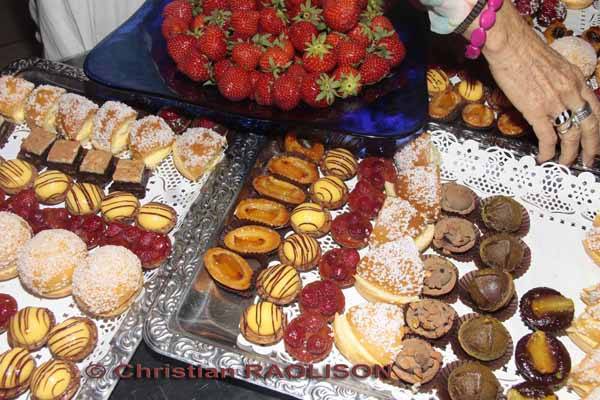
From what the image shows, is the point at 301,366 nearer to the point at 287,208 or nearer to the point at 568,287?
the point at 287,208

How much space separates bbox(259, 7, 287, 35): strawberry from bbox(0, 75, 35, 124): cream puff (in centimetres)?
120

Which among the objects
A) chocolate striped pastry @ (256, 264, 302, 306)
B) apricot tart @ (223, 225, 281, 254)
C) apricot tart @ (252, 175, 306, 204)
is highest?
apricot tart @ (252, 175, 306, 204)

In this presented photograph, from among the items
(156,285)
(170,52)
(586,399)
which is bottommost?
(586,399)

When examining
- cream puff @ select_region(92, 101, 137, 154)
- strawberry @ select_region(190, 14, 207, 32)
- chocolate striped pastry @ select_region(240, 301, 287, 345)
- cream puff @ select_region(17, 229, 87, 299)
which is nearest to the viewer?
chocolate striped pastry @ select_region(240, 301, 287, 345)

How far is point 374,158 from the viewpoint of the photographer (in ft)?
8.42

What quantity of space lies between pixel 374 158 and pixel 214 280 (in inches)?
34.6

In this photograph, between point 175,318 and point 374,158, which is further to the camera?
point 374,158

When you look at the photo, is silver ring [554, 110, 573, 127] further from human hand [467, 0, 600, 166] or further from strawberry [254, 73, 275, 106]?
strawberry [254, 73, 275, 106]

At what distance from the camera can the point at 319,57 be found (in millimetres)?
2355

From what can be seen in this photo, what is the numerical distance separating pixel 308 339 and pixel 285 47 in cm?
117

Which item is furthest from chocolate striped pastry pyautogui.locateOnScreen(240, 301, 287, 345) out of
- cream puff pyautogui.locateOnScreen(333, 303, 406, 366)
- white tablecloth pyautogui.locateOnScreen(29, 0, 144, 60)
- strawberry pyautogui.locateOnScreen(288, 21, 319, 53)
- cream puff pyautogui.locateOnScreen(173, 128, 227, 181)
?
white tablecloth pyautogui.locateOnScreen(29, 0, 144, 60)

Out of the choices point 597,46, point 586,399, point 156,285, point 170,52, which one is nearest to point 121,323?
point 156,285

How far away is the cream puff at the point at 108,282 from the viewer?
7.01 feet

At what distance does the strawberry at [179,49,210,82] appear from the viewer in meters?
2.34
